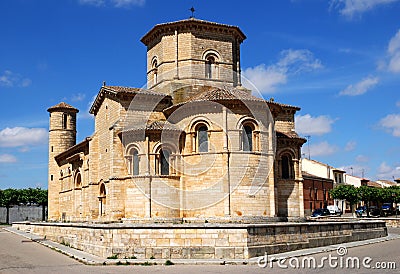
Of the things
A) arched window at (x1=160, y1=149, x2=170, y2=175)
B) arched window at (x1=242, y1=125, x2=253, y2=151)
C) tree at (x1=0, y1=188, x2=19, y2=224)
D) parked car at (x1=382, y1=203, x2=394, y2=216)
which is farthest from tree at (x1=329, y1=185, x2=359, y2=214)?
tree at (x1=0, y1=188, x2=19, y2=224)

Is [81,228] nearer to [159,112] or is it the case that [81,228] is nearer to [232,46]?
[159,112]

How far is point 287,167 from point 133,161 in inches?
390

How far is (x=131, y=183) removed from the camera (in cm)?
2389

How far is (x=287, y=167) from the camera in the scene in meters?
28.5

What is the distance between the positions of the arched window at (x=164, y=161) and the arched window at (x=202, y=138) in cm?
176

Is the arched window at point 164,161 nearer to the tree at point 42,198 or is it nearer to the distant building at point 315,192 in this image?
the distant building at point 315,192

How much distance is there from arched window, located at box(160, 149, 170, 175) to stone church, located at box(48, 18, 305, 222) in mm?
53

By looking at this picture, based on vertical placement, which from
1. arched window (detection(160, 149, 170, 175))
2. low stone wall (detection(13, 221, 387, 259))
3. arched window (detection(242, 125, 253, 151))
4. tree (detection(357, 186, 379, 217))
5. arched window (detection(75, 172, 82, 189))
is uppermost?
arched window (detection(242, 125, 253, 151))

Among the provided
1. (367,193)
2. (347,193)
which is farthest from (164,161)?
(367,193)

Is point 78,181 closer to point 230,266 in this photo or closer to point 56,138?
point 56,138

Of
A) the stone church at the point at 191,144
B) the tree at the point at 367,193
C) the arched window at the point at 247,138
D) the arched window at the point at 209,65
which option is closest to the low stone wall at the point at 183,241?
the stone church at the point at 191,144

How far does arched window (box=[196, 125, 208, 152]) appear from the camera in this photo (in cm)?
2347

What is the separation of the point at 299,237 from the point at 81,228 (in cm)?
839

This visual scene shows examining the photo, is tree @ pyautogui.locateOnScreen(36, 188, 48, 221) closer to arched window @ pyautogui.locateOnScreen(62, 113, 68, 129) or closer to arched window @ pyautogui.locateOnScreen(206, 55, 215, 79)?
arched window @ pyautogui.locateOnScreen(62, 113, 68, 129)
